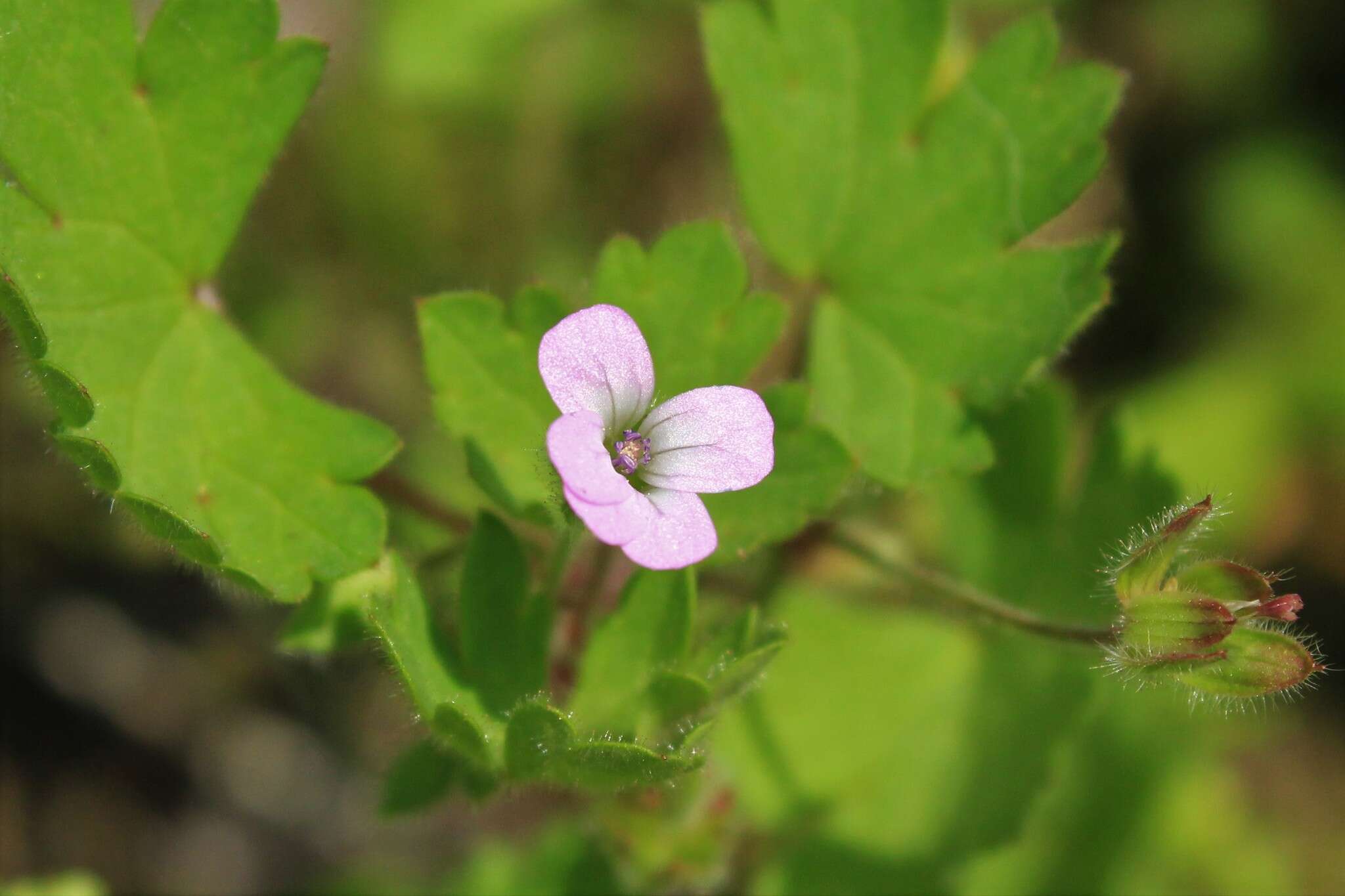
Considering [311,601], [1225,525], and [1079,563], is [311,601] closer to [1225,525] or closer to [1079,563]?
[1079,563]

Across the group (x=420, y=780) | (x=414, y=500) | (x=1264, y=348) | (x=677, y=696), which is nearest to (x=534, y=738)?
(x=677, y=696)

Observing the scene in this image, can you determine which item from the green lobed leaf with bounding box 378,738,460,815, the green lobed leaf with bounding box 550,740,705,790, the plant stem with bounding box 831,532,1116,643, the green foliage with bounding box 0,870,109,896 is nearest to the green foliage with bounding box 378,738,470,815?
the green lobed leaf with bounding box 378,738,460,815

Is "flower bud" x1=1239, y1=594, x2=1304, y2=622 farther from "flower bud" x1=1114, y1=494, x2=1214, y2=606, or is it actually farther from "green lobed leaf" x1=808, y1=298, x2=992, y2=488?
"green lobed leaf" x1=808, y1=298, x2=992, y2=488

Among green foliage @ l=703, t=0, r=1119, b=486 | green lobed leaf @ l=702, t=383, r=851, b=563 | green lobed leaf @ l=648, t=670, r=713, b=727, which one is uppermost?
green foliage @ l=703, t=0, r=1119, b=486

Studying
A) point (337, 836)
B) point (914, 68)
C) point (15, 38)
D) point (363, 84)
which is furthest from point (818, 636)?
point (363, 84)

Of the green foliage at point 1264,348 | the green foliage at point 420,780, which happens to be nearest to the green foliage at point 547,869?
the green foliage at point 420,780

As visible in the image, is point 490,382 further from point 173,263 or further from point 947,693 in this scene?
point 947,693
